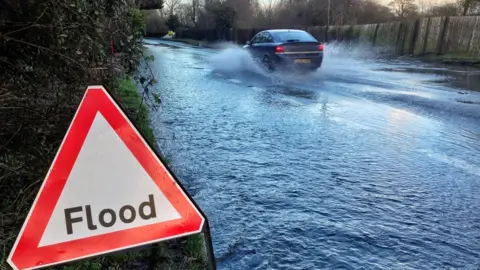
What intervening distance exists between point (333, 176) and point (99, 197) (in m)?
3.70

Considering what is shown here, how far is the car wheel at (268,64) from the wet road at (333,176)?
504cm

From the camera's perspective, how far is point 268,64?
54.0 feet

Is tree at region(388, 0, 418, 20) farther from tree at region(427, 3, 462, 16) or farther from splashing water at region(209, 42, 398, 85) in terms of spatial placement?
splashing water at region(209, 42, 398, 85)

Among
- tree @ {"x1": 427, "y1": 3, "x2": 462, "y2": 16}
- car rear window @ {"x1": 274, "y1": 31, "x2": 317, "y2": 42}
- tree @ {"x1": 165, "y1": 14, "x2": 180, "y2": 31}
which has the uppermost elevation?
tree @ {"x1": 427, "y1": 3, "x2": 462, "y2": 16}

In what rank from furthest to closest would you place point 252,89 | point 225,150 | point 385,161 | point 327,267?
point 252,89 → point 225,150 → point 385,161 → point 327,267

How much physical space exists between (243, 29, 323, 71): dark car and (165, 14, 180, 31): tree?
224ft

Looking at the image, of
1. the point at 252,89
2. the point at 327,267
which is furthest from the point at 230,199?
the point at 252,89

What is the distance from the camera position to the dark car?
15.2m

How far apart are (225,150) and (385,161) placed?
2.24 meters

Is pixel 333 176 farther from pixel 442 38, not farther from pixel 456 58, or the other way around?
pixel 442 38

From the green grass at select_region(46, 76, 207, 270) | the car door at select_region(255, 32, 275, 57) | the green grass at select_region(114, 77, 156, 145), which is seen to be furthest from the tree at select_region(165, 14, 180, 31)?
the green grass at select_region(46, 76, 207, 270)

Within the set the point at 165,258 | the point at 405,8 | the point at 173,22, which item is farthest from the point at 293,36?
the point at 173,22

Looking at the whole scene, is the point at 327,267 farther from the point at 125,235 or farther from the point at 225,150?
the point at 225,150

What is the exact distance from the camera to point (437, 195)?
15.5ft
